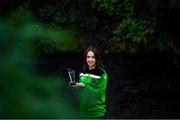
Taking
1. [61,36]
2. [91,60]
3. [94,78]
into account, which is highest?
[61,36]

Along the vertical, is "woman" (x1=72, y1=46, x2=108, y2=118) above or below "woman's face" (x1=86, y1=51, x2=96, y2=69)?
below

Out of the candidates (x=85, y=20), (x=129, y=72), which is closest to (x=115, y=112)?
(x=129, y=72)

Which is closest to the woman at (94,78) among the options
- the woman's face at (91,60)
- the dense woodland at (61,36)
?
the woman's face at (91,60)

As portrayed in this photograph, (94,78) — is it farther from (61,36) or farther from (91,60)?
(61,36)

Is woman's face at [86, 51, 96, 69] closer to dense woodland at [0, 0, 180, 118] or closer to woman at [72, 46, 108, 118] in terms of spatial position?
woman at [72, 46, 108, 118]

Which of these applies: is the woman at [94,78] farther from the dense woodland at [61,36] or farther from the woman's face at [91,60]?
the dense woodland at [61,36]

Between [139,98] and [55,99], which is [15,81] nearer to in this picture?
[55,99]

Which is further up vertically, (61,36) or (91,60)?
(61,36)

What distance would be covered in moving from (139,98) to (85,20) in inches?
363

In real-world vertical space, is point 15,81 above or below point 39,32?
below

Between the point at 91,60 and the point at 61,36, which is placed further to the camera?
the point at 91,60

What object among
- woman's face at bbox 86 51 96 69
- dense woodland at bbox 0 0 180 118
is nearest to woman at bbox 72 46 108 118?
woman's face at bbox 86 51 96 69

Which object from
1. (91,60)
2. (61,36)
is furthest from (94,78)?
(61,36)

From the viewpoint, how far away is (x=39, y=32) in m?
1.54
